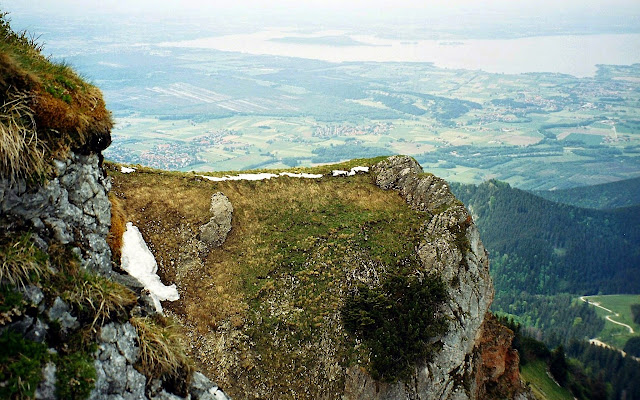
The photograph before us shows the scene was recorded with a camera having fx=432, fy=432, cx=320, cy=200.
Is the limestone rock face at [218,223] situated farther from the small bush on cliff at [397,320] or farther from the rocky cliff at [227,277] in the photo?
the small bush on cliff at [397,320]

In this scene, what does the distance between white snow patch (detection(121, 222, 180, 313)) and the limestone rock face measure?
384 cm

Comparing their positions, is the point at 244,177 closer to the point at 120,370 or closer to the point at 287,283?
the point at 287,283

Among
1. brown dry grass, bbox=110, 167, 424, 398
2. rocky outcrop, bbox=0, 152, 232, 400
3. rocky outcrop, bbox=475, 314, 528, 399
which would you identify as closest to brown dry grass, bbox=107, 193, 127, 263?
rocky outcrop, bbox=0, 152, 232, 400

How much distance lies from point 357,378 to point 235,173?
18.7 metres

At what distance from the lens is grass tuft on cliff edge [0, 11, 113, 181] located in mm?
10319

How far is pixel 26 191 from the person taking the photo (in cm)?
1044

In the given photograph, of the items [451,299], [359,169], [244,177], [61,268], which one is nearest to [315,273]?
[451,299]

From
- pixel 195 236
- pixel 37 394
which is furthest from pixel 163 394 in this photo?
pixel 195 236

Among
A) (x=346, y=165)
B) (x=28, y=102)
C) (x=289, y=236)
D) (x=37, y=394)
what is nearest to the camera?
(x=37, y=394)

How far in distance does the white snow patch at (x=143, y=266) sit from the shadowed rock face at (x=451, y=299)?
1151 centimetres

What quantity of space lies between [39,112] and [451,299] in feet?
83.3

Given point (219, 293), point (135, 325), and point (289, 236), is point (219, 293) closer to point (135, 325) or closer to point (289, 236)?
point (289, 236)

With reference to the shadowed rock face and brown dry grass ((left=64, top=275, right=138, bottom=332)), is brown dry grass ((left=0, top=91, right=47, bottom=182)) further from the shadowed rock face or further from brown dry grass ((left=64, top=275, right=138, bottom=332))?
the shadowed rock face

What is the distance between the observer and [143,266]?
25.0m
